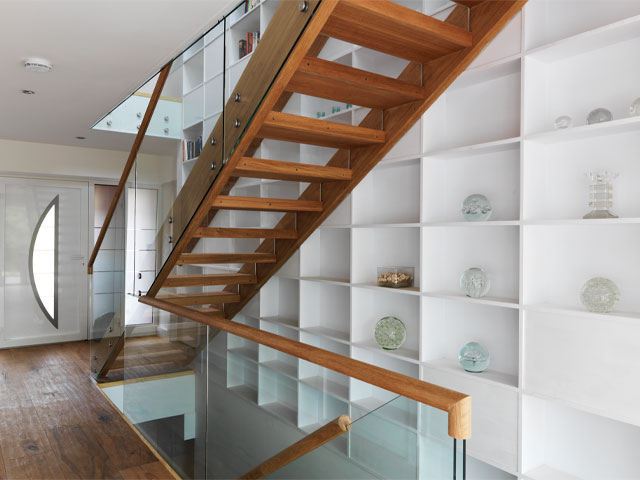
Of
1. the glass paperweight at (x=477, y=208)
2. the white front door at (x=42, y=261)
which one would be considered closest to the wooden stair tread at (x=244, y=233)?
the glass paperweight at (x=477, y=208)

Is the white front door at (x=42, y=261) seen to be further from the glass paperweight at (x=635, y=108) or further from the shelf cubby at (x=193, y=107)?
the glass paperweight at (x=635, y=108)

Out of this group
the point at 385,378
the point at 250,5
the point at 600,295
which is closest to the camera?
the point at 385,378

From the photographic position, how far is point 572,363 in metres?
1.99

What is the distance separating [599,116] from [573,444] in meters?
1.39

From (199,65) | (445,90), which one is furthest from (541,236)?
(199,65)

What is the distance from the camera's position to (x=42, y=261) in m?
6.36

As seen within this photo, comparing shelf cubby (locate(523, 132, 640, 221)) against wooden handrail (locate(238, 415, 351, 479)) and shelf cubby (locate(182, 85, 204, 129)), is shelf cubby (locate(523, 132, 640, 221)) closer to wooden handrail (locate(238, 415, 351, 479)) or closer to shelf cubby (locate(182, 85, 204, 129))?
wooden handrail (locate(238, 415, 351, 479))

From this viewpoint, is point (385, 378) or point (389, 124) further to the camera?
point (389, 124)

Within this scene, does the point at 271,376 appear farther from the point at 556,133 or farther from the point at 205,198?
the point at 556,133

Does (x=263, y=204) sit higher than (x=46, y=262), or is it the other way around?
(x=263, y=204)

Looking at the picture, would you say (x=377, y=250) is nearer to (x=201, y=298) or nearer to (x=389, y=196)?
(x=389, y=196)

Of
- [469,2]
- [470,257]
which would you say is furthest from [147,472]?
[469,2]

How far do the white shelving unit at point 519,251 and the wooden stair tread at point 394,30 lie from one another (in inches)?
9.2

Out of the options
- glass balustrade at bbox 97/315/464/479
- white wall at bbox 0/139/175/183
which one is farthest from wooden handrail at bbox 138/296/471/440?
white wall at bbox 0/139/175/183
